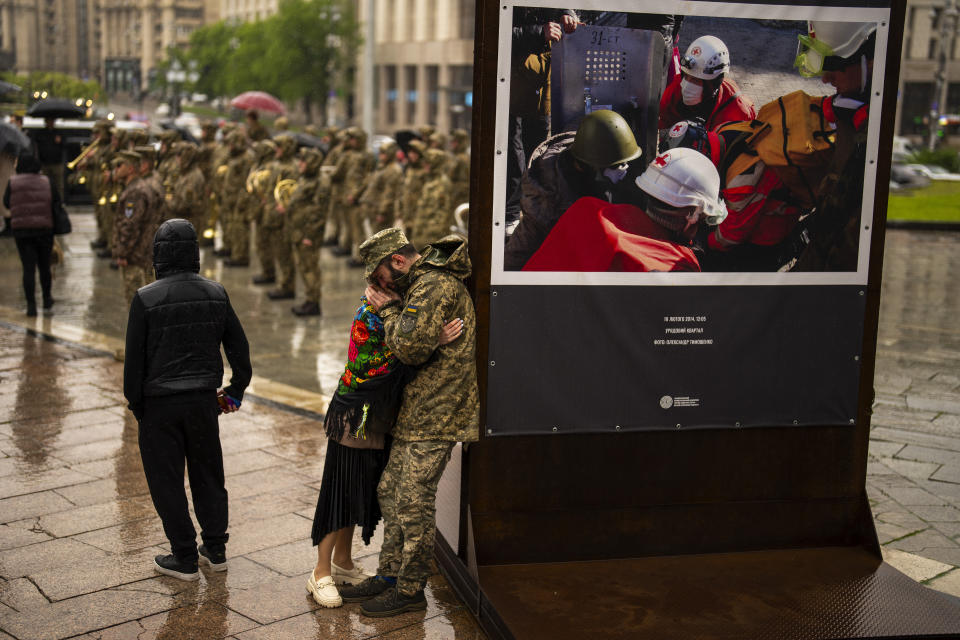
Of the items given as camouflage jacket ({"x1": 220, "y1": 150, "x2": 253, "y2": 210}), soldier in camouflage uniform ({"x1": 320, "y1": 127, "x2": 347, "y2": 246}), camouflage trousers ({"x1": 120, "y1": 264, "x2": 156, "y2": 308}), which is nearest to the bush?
soldier in camouflage uniform ({"x1": 320, "y1": 127, "x2": 347, "y2": 246})

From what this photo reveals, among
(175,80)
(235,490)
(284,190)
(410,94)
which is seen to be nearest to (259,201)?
(284,190)

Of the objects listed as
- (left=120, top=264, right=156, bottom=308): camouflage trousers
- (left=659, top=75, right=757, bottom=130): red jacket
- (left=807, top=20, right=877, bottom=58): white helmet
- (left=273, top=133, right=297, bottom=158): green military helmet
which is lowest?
(left=120, top=264, right=156, bottom=308): camouflage trousers

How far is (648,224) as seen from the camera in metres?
5.01

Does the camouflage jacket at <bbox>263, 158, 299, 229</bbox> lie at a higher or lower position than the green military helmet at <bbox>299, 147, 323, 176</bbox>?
lower

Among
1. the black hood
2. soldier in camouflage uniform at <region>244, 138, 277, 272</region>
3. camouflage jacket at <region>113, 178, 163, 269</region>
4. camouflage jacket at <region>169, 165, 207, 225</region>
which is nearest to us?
the black hood

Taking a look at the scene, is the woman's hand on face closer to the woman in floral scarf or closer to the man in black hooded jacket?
the woman in floral scarf

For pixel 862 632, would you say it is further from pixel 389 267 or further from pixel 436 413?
pixel 389 267

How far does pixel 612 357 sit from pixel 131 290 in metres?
6.53

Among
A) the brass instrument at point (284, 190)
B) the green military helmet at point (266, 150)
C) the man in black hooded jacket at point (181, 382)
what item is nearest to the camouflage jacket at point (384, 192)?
the green military helmet at point (266, 150)

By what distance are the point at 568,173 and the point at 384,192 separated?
12.5m

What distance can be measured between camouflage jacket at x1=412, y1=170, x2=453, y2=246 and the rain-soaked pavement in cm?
337

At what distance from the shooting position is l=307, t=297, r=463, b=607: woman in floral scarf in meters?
→ 4.72

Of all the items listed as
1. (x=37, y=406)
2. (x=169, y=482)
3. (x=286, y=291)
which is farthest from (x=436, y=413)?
(x=286, y=291)

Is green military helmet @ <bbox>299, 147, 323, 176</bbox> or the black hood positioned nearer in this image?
the black hood
